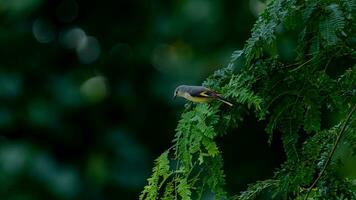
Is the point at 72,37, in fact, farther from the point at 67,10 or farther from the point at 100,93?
the point at 100,93

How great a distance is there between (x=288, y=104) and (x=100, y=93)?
133 cm

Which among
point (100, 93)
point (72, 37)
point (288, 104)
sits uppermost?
point (72, 37)

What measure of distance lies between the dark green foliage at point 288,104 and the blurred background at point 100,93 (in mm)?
1040

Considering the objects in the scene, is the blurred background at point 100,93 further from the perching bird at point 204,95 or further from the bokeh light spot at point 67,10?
the perching bird at point 204,95

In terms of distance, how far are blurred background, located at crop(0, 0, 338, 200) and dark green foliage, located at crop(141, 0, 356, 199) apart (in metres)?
1.04

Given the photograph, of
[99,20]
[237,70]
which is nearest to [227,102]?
[237,70]

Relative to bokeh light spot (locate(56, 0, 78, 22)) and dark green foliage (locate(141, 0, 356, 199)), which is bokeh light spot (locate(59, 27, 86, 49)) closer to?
bokeh light spot (locate(56, 0, 78, 22))

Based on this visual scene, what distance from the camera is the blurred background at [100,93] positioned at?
7.27 feet

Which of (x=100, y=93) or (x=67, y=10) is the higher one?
(x=67, y=10)

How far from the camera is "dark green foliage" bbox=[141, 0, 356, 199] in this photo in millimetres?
1011

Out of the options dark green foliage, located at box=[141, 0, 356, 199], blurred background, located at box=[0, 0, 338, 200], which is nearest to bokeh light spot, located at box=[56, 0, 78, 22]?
blurred background, located at box=[0, 0, 338, 200]

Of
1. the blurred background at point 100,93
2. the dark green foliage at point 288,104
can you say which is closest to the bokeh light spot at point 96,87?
Result: the blurred background at point 100,93

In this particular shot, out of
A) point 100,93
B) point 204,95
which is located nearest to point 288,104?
point 204,95

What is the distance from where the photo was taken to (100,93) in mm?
2357
